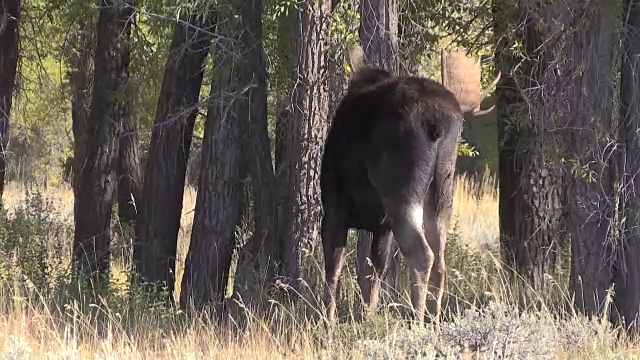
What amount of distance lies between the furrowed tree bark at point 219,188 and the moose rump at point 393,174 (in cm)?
140

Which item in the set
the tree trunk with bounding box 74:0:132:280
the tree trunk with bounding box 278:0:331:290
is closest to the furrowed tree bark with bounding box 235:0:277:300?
the tree trunk with bounding box 278:0:331:290

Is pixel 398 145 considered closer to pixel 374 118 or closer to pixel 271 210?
pixel 374 118

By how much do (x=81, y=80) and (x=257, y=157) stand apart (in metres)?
4.69

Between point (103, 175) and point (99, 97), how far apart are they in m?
0.90

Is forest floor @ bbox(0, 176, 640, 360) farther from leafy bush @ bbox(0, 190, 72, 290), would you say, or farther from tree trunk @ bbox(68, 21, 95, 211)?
tree trunk @ bbox(68, 21, 95, 211)

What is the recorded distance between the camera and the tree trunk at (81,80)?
11789 mm

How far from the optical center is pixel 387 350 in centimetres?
622

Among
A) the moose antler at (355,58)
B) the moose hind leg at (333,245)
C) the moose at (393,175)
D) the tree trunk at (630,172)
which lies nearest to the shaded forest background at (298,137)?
the tree trunk at (630,172)

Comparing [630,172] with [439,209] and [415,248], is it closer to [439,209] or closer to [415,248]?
[439,209]

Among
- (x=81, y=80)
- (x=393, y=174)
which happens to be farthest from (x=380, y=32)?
(x=81, y=80)

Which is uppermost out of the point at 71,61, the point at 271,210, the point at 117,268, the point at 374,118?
the point at 71,61

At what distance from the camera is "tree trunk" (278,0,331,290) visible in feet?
29.1

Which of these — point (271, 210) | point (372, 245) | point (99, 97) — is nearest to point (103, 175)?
point (99, 97)

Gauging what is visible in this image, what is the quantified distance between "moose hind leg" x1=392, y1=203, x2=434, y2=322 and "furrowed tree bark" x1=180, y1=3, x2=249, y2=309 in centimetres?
232
